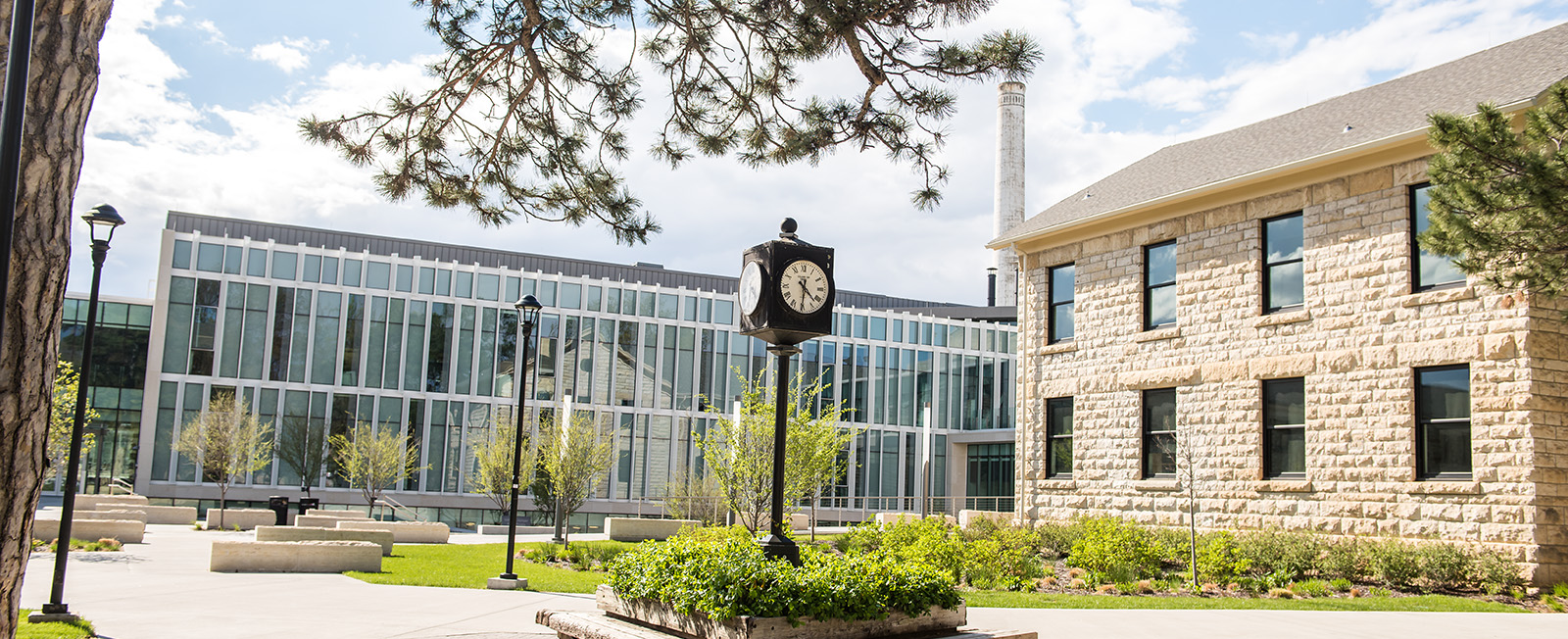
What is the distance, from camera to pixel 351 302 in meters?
44.2

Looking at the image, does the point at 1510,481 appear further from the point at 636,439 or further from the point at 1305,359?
the point at 636,439

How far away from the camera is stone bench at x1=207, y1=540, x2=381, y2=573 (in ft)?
53.0

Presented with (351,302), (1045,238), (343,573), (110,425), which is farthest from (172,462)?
(1045,238)

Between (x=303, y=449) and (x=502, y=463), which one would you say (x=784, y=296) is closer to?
(x=502, y=463)

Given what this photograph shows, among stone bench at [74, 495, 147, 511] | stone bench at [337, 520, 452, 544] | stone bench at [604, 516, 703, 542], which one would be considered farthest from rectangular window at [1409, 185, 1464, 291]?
stone bench at [74, 495, 147, 511]

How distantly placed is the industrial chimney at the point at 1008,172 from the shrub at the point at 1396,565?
4873cm

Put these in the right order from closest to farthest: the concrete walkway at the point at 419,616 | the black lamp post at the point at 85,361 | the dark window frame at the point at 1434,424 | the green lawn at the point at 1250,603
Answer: the concrete walkway at the point at 419,616 → the black lamp post at the point at 85,361 → the green lawn at the point at 1250,603 → the dark window frame at the point at 1434,424

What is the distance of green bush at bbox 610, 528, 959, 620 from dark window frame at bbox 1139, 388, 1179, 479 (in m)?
13.4

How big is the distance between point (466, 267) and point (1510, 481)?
39791 mm

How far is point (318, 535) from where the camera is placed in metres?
20.4

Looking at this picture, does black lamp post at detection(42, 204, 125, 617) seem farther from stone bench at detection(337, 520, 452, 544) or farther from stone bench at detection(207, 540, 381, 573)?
stone bench at detection(337, 520, 452, 544)

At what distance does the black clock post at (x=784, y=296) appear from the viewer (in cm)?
759

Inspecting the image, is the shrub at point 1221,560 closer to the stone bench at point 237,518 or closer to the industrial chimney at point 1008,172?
the stone bench at point 237,518

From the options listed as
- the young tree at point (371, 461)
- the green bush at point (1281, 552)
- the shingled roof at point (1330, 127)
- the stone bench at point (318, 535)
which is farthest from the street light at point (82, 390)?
the young tree at point (371, 461)
